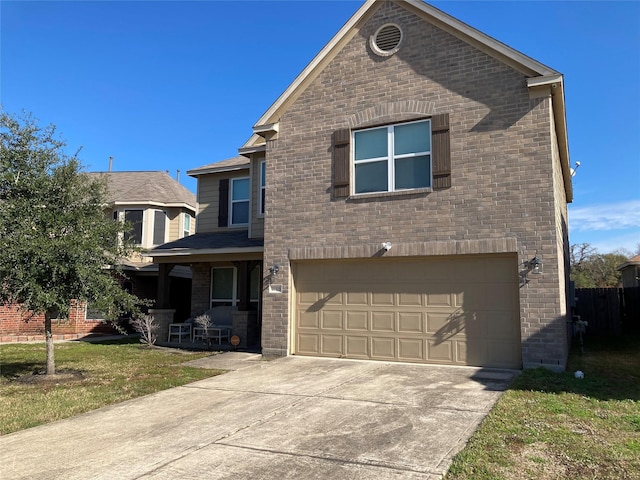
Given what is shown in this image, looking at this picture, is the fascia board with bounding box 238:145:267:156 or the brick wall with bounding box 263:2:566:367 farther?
the fascia board with bounding box 238:145:267:156

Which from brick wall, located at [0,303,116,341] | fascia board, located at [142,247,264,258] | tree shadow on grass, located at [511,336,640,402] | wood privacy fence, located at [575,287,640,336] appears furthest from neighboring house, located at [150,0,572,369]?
brick wall, located at [0,303,116,341]

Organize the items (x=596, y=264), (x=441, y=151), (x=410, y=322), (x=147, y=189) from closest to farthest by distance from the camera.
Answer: (x=441, y=151) → (x=410, y=322) → (x=147, y=189) → (x=596, y=264)

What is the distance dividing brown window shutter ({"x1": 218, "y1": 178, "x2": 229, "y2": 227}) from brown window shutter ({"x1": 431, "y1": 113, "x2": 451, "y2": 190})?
27.6ft

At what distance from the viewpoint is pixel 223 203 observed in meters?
16.7

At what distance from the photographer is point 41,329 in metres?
17.7

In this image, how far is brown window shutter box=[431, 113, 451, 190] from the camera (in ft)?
33.4

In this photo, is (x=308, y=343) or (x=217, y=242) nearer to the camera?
(x=308, y=343)

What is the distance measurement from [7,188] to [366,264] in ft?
24.2

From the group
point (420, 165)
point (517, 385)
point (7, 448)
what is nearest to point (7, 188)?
point (7, 448)

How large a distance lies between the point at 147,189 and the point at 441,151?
15.7 m

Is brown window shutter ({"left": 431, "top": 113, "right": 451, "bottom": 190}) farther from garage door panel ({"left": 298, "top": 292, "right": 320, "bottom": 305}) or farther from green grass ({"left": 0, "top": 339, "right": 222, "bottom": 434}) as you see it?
green grass ({"left": 0, "top": 339, "right": 222, "bottom": 434})

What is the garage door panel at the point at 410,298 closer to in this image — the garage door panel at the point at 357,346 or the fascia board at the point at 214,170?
the garage door panel at the point at 357,346

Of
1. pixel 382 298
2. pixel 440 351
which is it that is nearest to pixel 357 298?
pixel 382 298

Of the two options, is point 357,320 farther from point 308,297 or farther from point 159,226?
point 159,226
